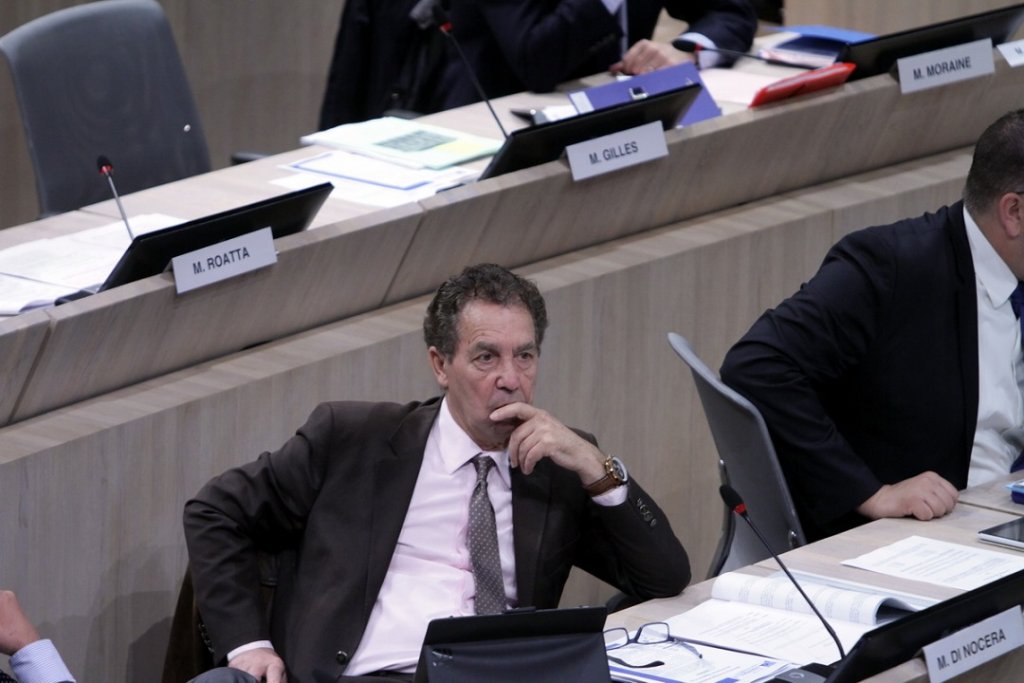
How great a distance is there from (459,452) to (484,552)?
168 millimetres

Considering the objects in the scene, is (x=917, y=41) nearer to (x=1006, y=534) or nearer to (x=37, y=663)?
(x=1006, y=534)

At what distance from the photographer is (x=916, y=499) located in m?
2.88

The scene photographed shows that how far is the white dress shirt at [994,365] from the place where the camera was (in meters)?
3.13

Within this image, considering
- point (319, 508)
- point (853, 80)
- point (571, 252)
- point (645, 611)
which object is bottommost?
point (645, 611)

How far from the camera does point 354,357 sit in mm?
3158

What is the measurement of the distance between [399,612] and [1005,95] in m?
2.56

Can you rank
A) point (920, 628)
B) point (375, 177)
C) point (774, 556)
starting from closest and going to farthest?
1. point (920, 628)
2. point (774, 556)
3. point (375, 177)

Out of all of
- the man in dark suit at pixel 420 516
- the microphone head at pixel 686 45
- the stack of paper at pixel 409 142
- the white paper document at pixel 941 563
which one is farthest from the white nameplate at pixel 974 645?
the microphone head at pixel 686 45

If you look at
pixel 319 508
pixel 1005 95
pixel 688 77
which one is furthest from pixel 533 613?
pixel 1005 95

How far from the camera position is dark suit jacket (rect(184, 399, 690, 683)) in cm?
264

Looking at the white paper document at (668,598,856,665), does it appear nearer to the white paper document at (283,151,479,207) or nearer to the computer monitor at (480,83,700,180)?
the computer monitor at (480,83,700,180)

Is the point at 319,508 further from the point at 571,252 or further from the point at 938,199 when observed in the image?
the point at 938,199

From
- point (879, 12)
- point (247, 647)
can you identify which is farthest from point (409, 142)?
point (879, 12)

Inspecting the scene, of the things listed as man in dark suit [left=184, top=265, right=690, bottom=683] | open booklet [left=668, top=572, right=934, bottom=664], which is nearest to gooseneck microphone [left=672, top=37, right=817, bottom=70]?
man in dark suit [left=184, top=265, right=690, bottom=683]
